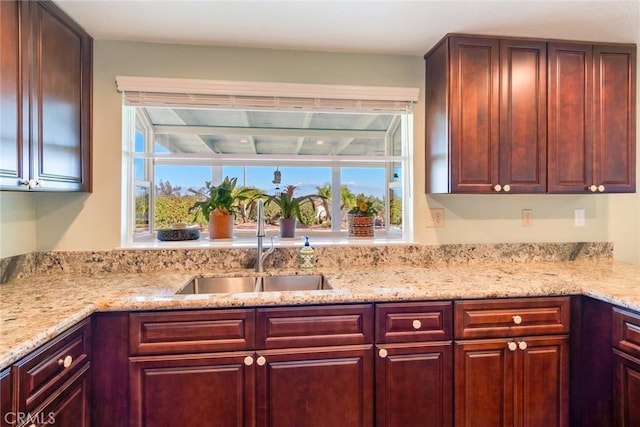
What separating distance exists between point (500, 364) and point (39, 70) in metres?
2.44

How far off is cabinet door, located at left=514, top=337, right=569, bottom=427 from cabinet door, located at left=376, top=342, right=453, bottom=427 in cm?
34

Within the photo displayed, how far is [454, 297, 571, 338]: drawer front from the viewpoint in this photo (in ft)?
5.18

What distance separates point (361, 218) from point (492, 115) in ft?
3.19

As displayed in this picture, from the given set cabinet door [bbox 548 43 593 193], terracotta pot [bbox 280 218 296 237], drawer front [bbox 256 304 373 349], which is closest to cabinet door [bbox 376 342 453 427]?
drawer front [bbox 256 304 373 349]

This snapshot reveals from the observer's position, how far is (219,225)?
7.14ft

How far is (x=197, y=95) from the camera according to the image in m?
2.03

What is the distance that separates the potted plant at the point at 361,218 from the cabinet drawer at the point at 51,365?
153 cm

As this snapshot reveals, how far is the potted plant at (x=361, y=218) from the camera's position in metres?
2.30

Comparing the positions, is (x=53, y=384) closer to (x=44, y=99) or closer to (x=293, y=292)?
(x=293, y=292)

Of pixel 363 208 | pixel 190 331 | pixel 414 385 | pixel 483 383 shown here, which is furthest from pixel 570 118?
pixel 190 331

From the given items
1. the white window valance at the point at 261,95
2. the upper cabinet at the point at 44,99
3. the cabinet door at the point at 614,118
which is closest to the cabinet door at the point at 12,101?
the upper cabinet at the point at 44,99

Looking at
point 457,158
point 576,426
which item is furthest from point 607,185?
point 576,426

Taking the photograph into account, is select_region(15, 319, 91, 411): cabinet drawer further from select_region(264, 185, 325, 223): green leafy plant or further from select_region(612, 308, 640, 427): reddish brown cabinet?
select_region(612, 308, 640, 427): reddish brown cabinet

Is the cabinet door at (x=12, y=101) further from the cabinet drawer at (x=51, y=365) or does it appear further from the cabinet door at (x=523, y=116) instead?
the cabinet door at (x=523, y=116)
